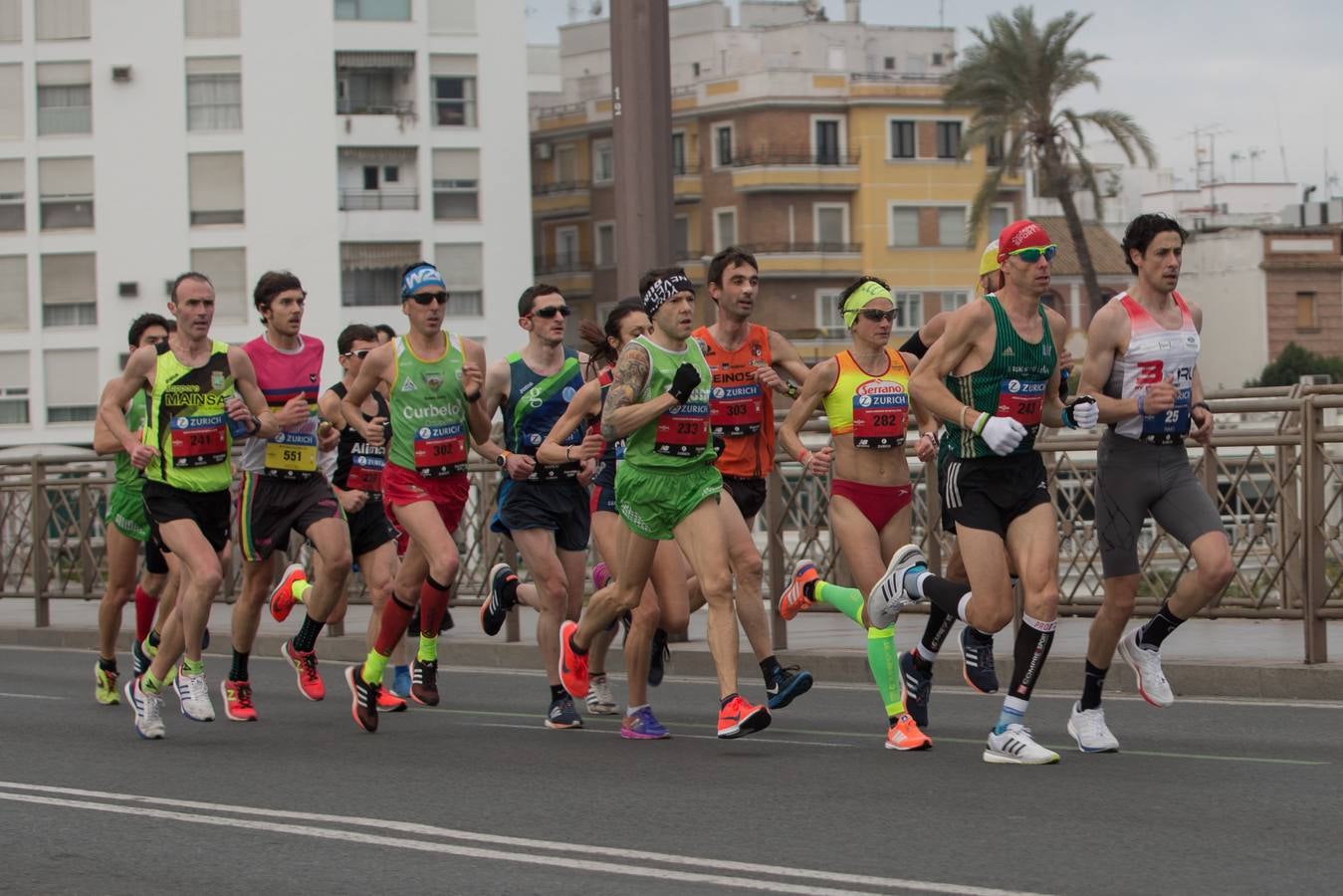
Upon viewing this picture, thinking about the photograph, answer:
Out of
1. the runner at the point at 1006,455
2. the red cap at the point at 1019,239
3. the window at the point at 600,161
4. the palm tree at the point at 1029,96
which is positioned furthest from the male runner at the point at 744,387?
the window at the point at 600,161

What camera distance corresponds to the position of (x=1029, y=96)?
65.6 m

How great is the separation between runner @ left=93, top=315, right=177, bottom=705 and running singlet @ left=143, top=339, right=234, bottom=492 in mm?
1501

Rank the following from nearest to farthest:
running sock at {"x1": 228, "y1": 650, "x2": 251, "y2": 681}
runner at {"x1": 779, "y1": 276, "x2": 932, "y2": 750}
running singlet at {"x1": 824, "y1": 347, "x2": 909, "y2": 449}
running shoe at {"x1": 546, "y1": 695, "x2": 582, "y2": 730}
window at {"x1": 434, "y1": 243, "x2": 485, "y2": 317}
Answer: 1. runner at {"x1": 779, "y1": 276, "x2": 932, "y2": 750}
2. running singlet at {"x1": 824, "y1": 347, "x2": 909, "y2": 449}
3. running shoe at {"x1": 546, "y1": 695, "x2": 582, "y2": 730}
4. running sock at {"x1": 228, "y1": 650, "x2": 251, "y2": 681}
5. window at {"x1": 434, "y1": 243, "x2": 485, "y2": 317}

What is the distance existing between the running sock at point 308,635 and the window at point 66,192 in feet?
199

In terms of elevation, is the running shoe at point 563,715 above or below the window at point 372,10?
below

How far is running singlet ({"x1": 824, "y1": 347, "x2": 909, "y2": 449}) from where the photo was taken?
35.0 feet

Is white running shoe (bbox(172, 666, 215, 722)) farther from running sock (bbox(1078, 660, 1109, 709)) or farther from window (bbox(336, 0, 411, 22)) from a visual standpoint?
window (bbox(336, 0, 411, 22))

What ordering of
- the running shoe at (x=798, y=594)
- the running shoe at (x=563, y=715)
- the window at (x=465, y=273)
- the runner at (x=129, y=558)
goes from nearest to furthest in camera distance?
the running shoe at (x=798, y=594), the running shoe at (x=563, y=715), the runner at (x=129, y=558), the window at (x=465, y=273)

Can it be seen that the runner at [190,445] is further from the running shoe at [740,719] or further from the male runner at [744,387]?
the running shoe at [740,719]

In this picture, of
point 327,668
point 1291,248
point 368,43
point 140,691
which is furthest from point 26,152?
point 140,691

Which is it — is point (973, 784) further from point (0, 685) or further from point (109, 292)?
point (109, 292)

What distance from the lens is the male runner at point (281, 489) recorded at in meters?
11.9

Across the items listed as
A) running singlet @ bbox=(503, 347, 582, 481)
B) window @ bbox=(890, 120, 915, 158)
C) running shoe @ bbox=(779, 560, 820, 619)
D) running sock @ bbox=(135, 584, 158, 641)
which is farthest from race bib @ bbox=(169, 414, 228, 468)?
window @ bbox=(890, 120, 915, 158)

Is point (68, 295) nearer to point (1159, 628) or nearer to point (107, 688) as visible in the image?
point (107, 688)
